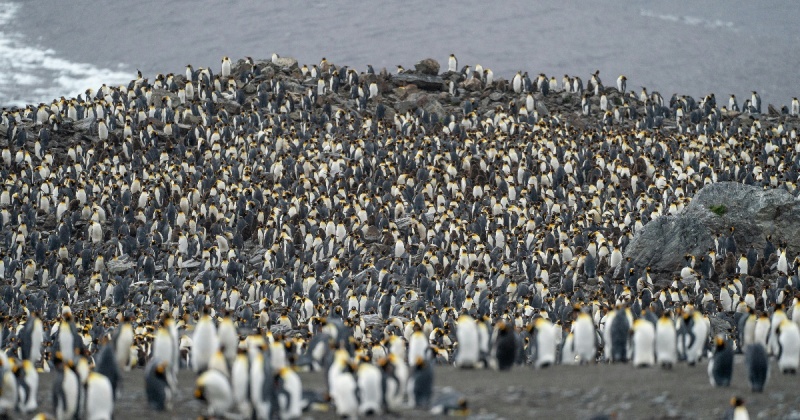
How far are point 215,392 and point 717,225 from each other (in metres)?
17.2

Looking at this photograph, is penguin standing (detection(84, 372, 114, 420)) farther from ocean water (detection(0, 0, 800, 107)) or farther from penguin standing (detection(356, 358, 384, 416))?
ocean water (detection(0, 0, 800, 107))

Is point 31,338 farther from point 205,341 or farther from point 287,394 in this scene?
point 287,394

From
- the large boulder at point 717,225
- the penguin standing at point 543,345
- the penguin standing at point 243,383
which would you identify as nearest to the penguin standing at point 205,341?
the penguin standing at point 243,383

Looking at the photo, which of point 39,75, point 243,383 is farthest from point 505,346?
point 39,75

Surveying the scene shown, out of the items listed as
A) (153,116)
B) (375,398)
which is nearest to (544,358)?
(375,398)

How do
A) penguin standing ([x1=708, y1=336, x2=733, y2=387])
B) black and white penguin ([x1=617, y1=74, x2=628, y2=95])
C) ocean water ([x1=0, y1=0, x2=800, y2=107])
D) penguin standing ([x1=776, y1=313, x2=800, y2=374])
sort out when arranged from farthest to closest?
ocean water ([x1=0, y1=0, x2=800, y2=107]) < black and white penguin ([x1=617, y1=74, x2=628, y2=95]) < penguin standing ([x1=776, y1=313, x2=800, y2=374]) < penguin standing ([x1=708, y1=336, x2=733, y2=387])

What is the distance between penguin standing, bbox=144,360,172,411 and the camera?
1014 cm

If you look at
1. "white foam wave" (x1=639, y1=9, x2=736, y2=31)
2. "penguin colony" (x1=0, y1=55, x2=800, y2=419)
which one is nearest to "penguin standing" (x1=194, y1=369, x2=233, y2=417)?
"penguin colony" (x1=0, y1=55, x2=800, y2=419)

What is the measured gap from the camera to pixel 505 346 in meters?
11.6

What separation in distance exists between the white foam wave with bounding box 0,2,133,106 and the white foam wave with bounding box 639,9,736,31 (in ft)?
159

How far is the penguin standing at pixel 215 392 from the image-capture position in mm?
9711

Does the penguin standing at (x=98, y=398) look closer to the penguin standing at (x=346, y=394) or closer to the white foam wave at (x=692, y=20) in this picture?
the penguin standing at (x=346, y=394)

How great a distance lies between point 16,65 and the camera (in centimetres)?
8588

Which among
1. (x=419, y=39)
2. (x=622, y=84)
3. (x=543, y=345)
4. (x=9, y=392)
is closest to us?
(x=9, y=392)
